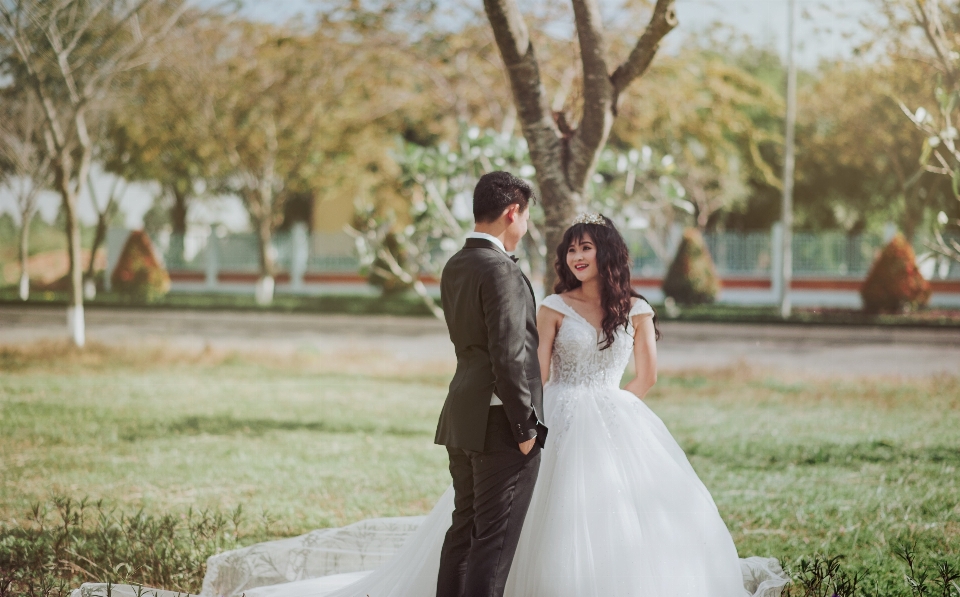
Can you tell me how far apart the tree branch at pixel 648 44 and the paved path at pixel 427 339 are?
27.5ft

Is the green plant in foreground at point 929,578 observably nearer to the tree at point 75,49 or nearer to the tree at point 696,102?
the tree at point 696,102

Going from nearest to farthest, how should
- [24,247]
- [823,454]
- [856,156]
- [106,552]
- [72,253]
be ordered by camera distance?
1. [106,552]
2. [823,454]
3. [72,253]
4. [24,247]
5. [856,156]

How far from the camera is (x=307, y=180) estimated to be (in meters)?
27.8

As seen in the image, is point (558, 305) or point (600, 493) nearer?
point (600, 493)

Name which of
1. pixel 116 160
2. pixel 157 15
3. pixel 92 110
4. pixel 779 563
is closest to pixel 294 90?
pixel 92 110

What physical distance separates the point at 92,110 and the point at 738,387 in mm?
14896

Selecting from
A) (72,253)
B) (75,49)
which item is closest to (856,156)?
(75,49)

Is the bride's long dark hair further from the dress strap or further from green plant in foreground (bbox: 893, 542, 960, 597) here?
green plant in foreground (bbox: 893, 542, 960, 597)

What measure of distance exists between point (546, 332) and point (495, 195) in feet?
2.73

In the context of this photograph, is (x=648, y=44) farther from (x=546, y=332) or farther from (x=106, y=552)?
(x=106, y=552)

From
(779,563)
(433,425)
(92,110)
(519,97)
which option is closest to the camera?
(779,563)

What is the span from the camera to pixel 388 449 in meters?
8.32

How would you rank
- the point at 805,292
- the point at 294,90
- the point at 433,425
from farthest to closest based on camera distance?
the point at 805,292 → the point at 294,90 → the point at 433,425

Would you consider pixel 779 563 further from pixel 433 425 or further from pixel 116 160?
pixel 116 160
